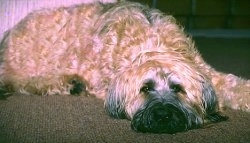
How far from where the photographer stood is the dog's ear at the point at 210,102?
3.01 meters

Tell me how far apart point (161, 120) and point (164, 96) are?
25 centimetres

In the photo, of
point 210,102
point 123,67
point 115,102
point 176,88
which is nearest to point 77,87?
point 123,67

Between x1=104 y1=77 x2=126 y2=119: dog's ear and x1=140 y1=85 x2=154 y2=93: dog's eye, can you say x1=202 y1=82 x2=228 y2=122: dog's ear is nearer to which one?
x1=140 y1=85 x2=154 y2=93: dog's eye

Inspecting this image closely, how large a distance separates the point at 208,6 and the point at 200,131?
210 inches

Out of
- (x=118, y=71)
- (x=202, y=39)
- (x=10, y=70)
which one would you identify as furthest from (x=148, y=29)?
(x=202, y=39)

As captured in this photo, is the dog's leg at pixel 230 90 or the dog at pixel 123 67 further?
the dog's leg at pixel 230 90

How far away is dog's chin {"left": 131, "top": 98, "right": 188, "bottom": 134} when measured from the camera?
8.84 ft

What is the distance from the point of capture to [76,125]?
2840 millimetres

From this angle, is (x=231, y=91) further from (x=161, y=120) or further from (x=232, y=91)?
(x=161, y=120)

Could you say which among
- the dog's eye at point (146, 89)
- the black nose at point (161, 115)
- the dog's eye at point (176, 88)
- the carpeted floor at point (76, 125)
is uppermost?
the dog's eye at point (176, 88)

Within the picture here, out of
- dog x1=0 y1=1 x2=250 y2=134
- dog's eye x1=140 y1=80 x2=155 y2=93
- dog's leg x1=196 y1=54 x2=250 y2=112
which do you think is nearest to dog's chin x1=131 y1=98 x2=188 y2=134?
dog x1=0 y1=1 x2=250 y2=134

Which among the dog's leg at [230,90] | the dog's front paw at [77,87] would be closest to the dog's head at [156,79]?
the dog's leg at [230,90]

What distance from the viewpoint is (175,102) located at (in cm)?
284

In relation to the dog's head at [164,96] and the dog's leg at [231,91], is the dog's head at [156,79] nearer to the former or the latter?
the dog's head at [164,96]
